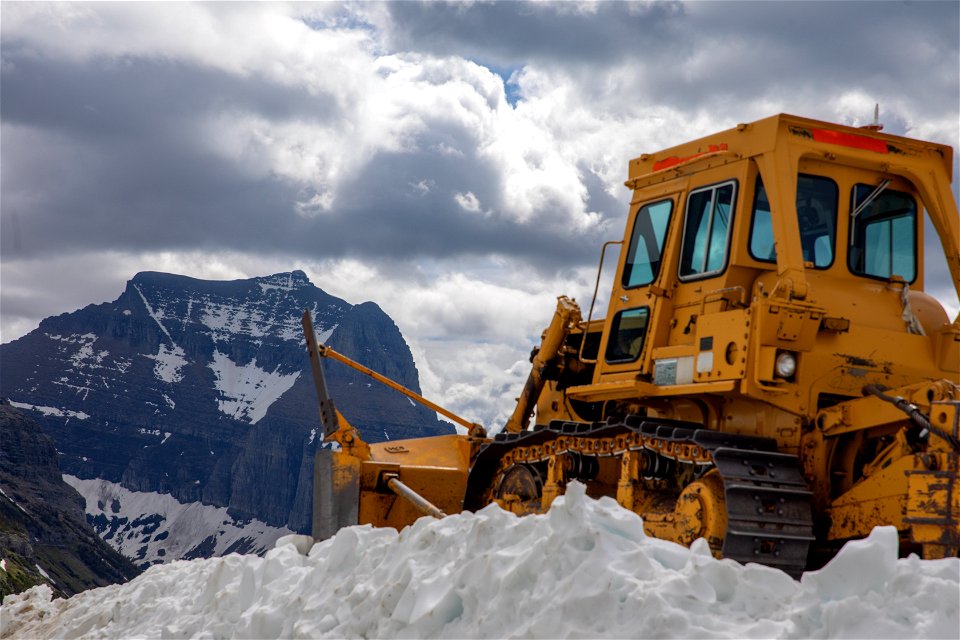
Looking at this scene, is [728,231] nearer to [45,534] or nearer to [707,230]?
[707,230]

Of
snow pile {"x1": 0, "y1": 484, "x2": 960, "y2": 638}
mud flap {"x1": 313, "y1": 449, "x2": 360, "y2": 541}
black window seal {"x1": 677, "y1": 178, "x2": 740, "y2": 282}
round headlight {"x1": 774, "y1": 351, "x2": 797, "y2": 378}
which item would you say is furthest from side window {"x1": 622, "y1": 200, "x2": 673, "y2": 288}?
snow pile {"x1": 0, "y1": 484, "x2": 960, "y2": 638}

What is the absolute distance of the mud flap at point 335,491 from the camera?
12086 millimetres

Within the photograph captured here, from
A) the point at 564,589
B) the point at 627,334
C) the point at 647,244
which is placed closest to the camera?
the point at 564,589

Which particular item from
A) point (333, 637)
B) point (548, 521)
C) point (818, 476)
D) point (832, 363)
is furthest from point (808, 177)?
point (333, 637)

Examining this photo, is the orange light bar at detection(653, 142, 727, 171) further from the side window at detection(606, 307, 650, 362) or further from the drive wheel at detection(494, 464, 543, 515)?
the drive wheel at detection(494, 464, 543, 515)

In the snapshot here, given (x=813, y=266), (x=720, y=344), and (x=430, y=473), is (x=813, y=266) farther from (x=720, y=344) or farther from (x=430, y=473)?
(x=430, y=473)

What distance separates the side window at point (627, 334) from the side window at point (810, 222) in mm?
1279

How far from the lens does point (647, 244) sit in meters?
10.7

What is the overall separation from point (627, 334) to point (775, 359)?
81.9 inches

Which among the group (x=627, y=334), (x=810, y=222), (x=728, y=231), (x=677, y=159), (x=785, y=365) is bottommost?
(x=785, y=365)

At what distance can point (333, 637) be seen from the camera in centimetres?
668

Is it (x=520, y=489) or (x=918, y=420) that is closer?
(x=918, y=420)

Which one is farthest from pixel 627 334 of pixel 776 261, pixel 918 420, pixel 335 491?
pixel 335 491

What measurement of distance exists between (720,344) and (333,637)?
4143 mm
